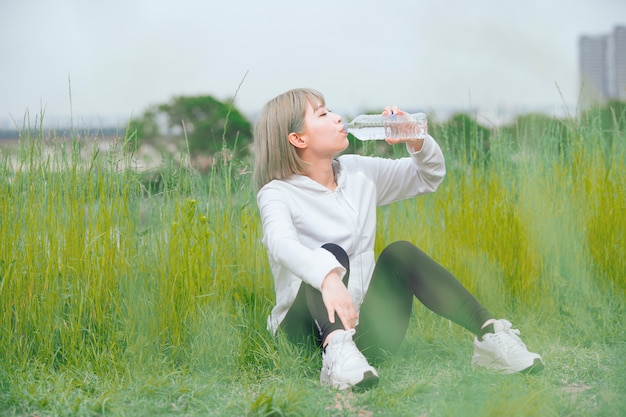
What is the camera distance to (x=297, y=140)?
8.14 feet

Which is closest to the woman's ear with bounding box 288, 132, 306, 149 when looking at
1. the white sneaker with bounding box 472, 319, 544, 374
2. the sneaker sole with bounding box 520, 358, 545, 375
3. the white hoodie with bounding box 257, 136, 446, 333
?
the white hoodie with bounding box 257, 136, 446, 333

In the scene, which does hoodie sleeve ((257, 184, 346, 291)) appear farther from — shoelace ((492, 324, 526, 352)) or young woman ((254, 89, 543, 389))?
shoelace ((492, 324, 526, 352))

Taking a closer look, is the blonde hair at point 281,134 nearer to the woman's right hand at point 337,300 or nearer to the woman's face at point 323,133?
the woman's face at point 323,133

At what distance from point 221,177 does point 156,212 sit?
40cm

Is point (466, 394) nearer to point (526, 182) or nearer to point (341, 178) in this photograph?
point (341, 178)

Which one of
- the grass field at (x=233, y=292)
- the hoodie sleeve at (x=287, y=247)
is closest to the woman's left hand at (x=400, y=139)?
the hoodie sleeve at (x=287, y=247)

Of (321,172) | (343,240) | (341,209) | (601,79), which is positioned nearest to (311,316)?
(343,240)

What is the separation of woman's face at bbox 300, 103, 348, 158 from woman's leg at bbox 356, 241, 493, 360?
0.40 meters

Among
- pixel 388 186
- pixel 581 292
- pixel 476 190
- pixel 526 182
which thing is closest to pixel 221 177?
pixel 388 186

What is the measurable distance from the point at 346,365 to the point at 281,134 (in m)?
0.87

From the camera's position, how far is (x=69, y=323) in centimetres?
260

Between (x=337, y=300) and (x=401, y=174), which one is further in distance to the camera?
(x=401, y=174)

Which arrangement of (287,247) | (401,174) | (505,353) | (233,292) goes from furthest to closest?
(233,292) → (401,174) → (505,353) → (287,247)

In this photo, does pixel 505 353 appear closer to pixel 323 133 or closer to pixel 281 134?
pixel 323 133
